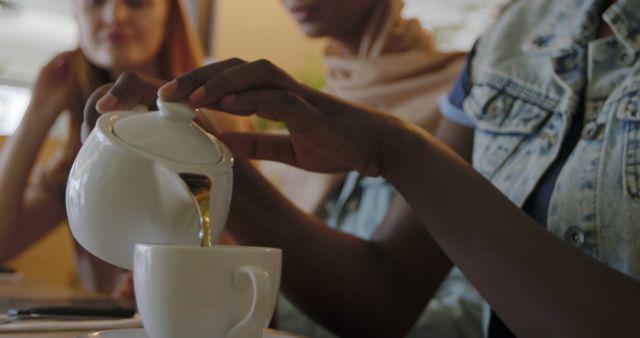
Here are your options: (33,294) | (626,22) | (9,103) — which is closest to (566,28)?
(626,22)

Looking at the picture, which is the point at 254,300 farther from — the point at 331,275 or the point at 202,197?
the point at 331,275

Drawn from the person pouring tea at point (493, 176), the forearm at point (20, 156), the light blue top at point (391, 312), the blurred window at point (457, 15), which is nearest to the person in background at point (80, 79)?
the forearm at point (20, 156)

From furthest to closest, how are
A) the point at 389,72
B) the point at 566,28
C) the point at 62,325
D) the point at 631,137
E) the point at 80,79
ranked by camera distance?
the point at 389,72 < the point at 80,79 < the point at 566,28 < the point at 631,137 < the point at 62,325

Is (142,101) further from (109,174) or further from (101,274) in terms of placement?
(101,274)

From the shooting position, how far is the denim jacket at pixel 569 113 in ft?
2.18

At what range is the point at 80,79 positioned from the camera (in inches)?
45.9

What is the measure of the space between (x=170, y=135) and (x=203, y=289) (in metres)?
0.10

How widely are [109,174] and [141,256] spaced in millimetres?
59

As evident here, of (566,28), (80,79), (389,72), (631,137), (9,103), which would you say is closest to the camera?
(631,137)

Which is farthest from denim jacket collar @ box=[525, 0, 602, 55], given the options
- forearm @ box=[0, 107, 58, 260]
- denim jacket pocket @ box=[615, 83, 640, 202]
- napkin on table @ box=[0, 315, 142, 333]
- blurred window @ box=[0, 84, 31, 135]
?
blurred window @ box=[0, 84, 31, 135]

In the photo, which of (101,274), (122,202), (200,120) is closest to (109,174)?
(122,202)

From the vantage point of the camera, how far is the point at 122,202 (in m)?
0.45

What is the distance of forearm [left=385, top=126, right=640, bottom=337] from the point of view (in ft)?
1.80

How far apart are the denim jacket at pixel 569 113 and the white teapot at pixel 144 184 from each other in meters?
0.37
